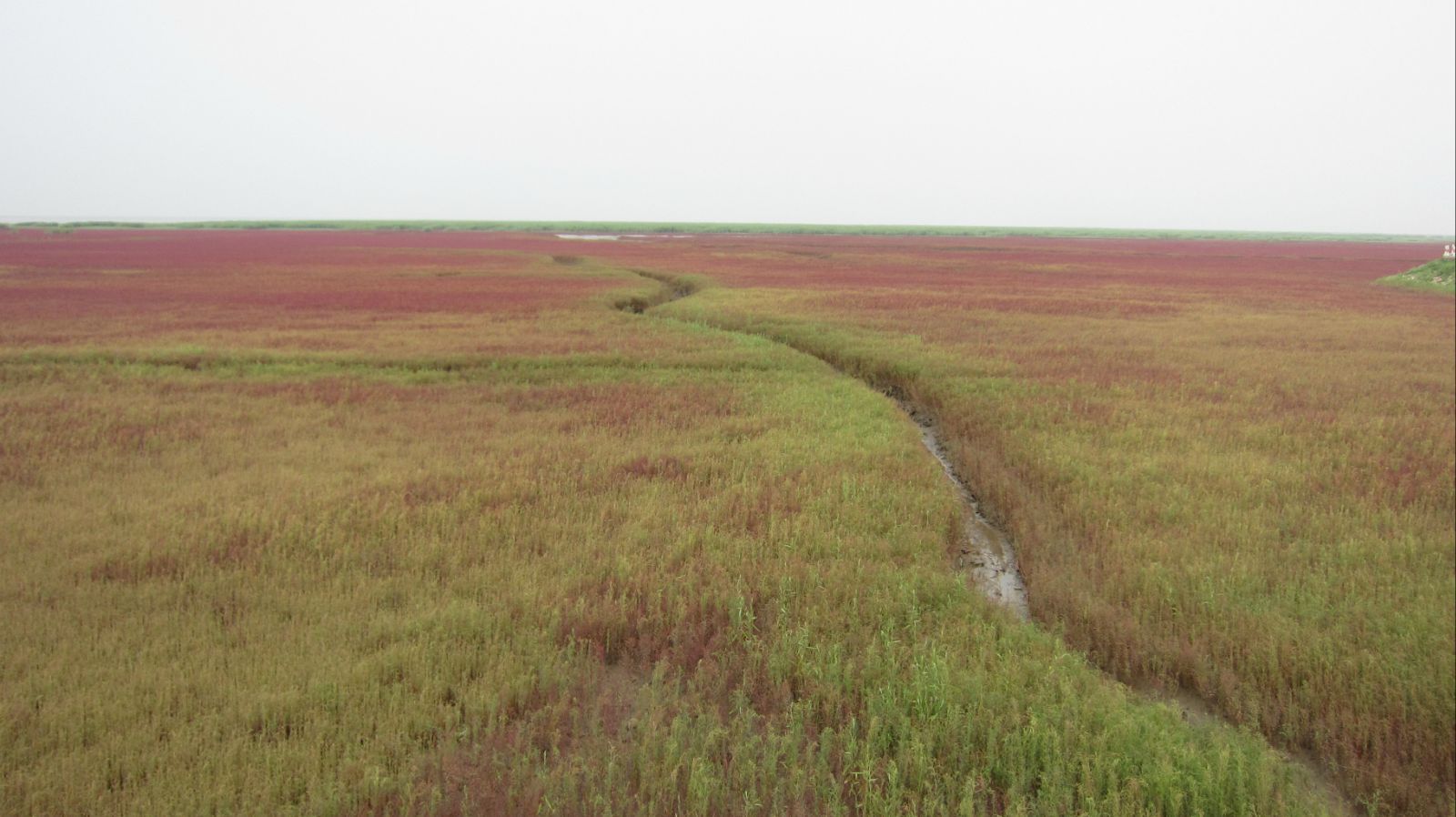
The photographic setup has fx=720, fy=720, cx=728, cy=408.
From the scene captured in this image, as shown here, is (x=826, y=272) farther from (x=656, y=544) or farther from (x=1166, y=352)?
(x=656, y=544)

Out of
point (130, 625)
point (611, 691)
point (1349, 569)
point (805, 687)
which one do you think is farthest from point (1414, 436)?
point (130, 625)

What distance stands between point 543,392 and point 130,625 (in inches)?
340

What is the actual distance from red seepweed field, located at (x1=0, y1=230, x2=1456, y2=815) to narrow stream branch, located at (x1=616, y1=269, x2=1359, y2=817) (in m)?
0.06

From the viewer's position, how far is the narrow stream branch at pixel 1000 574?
15.1 ft

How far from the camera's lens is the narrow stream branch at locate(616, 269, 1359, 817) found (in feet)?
15.1

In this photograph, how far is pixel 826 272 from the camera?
39125 millimetres

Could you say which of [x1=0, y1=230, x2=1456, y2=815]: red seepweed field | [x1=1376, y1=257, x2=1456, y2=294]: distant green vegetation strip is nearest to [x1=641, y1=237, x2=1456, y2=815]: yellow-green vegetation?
[x1=0, y1=230, x2=1456, y2=815]: red seepweed field

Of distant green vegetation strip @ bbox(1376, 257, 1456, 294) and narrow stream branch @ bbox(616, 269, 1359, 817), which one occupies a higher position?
distant green vegetation strip @ bbox(1376, 257, 1456, 294)

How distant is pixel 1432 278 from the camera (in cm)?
3825

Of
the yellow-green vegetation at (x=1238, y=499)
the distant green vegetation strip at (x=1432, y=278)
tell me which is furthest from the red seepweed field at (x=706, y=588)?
the distant green vegetation strip at (x=1432, y=278)

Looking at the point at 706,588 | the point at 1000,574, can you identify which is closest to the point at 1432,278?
the point at 1000,574

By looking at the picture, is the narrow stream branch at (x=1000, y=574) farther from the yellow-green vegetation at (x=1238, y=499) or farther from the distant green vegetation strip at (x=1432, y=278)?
the distant green vegetation strip at (x=1432, y=278)

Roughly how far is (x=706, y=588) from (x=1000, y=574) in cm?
329

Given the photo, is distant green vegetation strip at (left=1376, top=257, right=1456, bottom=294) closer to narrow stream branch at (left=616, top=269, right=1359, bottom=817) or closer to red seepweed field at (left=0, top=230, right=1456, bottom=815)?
red seepweed field at (left=0, top=230, right=1456, bottom=815)
